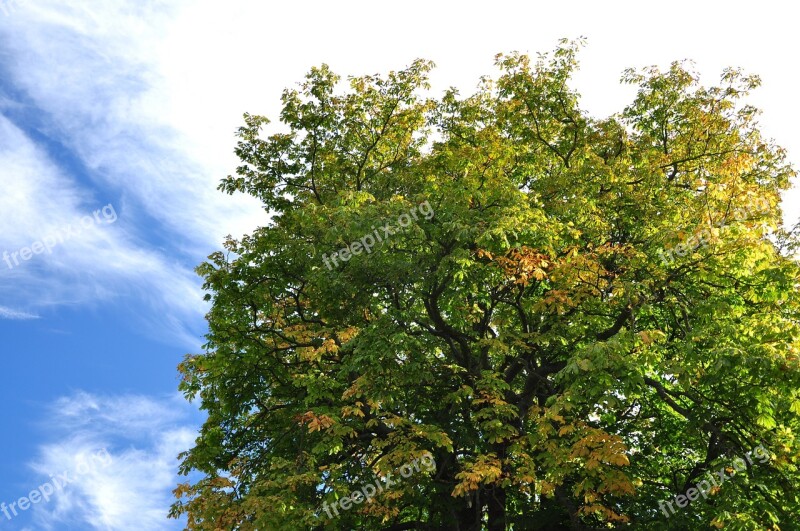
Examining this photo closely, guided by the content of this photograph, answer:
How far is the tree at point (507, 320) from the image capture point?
1128cm

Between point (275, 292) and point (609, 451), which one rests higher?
point (275, 292)

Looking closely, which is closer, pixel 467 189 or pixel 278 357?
pixel 467 189

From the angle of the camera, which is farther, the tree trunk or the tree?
the tree trunk

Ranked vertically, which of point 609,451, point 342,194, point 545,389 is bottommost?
point 609,451

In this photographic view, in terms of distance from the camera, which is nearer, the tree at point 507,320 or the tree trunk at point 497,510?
the tree at point 507,320

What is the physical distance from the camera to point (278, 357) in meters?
15.8

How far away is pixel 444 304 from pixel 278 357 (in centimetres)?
498

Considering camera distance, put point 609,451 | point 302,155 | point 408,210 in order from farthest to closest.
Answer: point 302,155 → point 408,210 → point 609,451

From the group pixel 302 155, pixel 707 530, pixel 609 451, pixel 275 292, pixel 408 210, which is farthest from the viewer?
pixel 302 155

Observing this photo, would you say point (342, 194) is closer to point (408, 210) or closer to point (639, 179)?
point (408, 210)

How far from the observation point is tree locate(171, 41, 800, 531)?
11.3 metres

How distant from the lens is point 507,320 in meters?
14.4

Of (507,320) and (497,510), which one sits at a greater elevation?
(507,320)

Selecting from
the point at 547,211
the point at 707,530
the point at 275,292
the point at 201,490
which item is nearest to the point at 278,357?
the point at 275,292
